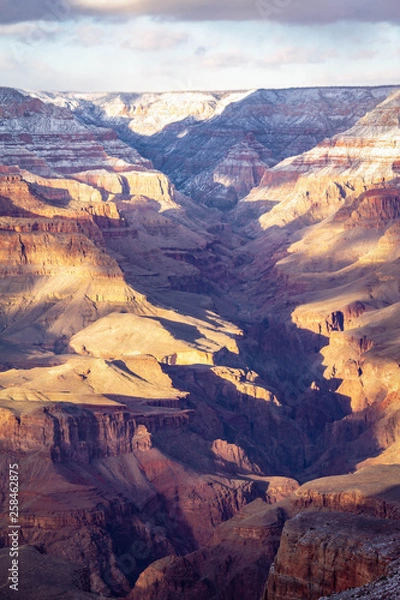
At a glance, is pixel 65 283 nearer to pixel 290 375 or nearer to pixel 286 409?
pixel 290 375

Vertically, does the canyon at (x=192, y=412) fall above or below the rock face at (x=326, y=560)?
above

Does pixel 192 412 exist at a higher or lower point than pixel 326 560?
higher

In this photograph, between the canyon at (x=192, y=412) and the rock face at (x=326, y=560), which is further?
the canyon at (x=192, y=412)

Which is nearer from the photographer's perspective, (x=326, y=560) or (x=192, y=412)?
(x=326, y=560)

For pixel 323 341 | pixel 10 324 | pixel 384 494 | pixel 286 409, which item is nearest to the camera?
pixel 384 494

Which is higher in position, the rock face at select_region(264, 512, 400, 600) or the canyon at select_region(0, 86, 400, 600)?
the canyon at select_region(0, 86, 400, 600)

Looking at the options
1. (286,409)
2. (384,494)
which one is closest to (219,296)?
(286,409)

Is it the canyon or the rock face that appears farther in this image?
the canyon

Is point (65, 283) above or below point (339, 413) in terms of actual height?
above
